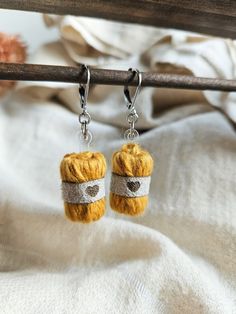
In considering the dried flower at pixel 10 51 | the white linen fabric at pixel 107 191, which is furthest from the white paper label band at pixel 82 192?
the dried flower at pixel 10 51

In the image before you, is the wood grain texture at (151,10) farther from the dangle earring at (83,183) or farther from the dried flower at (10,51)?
the dried flower at (10,51)

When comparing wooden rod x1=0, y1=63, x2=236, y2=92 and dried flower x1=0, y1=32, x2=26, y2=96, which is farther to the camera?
dried flower x1=0, y1=32, x2=26, y2=96

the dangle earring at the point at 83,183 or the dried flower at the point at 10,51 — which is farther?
the dried flower at the point at 10,51

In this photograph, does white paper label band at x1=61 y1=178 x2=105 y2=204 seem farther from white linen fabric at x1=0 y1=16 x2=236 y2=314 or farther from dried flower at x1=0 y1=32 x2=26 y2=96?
dried flower at x1=0 y1=32 x2=26 y2=96

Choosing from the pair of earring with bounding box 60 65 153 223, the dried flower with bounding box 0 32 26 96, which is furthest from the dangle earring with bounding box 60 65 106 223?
the dried flower with bounding box 0 32 26 96

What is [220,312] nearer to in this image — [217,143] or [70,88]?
[217,143]
